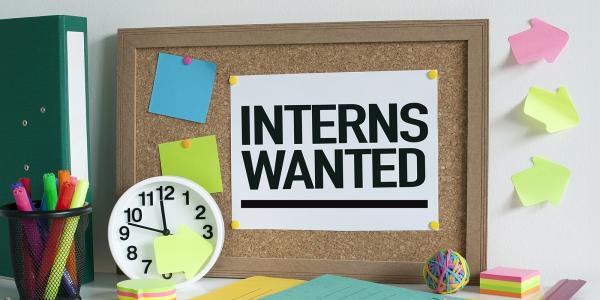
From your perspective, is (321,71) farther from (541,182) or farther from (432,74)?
(541,182)

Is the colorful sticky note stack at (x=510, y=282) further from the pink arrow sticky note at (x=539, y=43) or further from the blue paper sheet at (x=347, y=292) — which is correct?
the pink arrow sticky note at (x=539, y=43)

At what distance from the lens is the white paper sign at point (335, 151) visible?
86 cm

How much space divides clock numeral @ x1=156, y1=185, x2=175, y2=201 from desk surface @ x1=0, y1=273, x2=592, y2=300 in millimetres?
114

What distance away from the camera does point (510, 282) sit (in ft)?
2.53

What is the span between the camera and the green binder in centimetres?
87

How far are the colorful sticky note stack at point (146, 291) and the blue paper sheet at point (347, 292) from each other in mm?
111

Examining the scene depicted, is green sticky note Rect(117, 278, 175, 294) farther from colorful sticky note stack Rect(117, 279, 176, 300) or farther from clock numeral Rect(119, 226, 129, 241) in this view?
clock numeral Rect(119, 226, 129, 241)

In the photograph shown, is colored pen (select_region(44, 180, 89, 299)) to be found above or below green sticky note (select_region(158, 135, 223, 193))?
below

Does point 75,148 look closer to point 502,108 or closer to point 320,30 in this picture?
point 320,30

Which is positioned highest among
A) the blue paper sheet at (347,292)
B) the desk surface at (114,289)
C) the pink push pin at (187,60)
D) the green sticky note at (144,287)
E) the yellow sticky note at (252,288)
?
the pink push pin at (187,60)

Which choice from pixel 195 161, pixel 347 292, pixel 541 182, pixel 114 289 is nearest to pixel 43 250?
pixel 114 289

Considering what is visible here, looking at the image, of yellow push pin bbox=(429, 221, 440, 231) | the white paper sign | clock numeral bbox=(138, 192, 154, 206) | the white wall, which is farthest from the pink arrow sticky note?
clock numeral bbox=(138, 192, 154, 206)

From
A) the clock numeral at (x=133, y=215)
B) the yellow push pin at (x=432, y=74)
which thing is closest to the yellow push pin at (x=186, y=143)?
the clock numeral at (x=133, y=215)

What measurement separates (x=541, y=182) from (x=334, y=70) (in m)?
0.29
